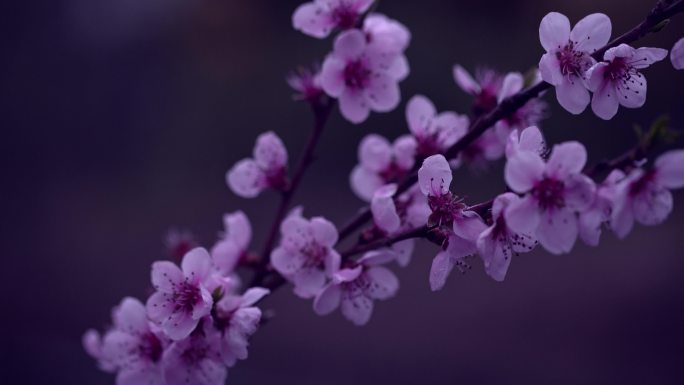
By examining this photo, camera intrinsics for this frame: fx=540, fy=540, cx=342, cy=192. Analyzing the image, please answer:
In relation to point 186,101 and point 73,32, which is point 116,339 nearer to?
point 186,101

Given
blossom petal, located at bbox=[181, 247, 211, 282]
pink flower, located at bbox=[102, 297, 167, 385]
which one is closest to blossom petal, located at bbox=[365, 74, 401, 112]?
blossom petal, located at bbox=[181, 247, 211, 282]

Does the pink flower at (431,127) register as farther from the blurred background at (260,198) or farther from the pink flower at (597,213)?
the blurred background at (260,198)

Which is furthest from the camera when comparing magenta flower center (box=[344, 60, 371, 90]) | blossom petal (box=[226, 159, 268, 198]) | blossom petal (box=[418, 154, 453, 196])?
blossom petal (box=[226, 159, 268, 198])

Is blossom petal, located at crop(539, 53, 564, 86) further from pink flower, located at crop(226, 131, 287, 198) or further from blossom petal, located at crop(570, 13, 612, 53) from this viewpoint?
pink flower, located at crop(226, 131, 287, 198)

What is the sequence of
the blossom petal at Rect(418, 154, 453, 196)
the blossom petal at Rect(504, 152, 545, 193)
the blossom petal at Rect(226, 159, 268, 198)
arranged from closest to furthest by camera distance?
1. the blossom petal at Rect(504, 152, 545, 193)
2. the blossom petal at Rect(418, 154, 453, 196)
3. the blossom petal at Rect(226, 159, 268, 198)

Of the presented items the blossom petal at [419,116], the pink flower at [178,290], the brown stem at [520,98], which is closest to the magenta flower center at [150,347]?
the pink flower at [178,290]
